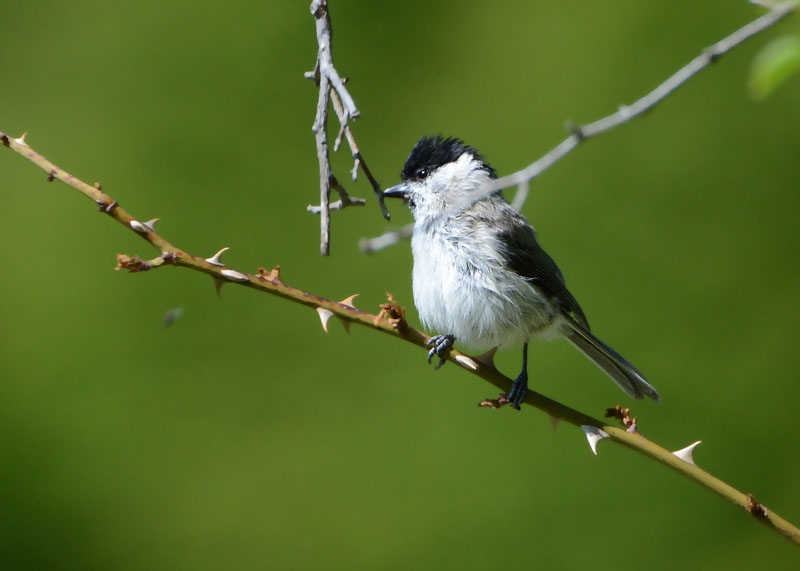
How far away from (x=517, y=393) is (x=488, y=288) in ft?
1.48

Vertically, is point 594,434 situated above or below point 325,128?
below

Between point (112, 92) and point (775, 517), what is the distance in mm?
3006

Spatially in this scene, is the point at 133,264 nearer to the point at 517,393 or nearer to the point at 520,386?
the point at 517,393

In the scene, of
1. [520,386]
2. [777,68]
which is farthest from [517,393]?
[777,68]

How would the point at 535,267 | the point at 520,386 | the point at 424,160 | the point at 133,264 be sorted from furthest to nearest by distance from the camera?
1. the point at 424,160
2. the point at 535,267
3. the point at 520,386
4. the point at 133,264

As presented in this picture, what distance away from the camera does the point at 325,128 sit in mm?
1364

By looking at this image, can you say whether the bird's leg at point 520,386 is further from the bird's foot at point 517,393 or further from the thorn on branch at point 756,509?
the thorn on branch at point 756,509

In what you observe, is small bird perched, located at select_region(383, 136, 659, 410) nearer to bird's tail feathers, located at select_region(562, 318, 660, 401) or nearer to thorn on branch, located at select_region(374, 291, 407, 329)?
bird's tail feathers, located at select_region(562, 318, 660, 401)

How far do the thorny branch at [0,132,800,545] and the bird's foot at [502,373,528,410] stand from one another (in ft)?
0.17

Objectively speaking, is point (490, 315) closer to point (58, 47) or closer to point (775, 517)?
point (775, 517)

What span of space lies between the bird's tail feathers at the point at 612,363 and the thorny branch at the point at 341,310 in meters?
0.85

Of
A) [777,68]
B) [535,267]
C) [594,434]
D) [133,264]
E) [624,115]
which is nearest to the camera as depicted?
[777,68]

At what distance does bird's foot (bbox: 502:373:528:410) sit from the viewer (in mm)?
1620

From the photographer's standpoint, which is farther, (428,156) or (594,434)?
(428,156)
